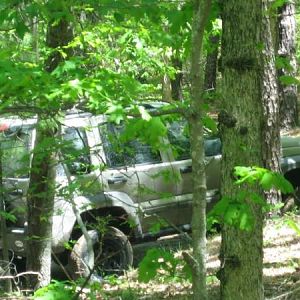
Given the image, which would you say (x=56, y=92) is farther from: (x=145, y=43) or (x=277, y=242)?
(x=277, y=242)

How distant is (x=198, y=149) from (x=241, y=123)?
0.28m

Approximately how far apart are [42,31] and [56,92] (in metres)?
6.09

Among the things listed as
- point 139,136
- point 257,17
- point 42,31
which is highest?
point 42,31

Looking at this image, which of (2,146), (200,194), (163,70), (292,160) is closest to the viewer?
(200,194)

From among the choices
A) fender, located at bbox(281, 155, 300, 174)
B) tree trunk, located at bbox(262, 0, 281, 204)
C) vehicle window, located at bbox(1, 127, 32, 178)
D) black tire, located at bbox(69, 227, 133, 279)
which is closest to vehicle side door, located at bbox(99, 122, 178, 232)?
black tire, located at bbox(69, 227, 133, 279)

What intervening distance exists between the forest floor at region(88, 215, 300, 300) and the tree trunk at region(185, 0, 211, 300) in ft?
5.47

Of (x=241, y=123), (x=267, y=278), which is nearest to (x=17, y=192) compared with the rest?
(x=267, y=278)

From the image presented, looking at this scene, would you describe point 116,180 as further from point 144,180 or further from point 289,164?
point 289,164

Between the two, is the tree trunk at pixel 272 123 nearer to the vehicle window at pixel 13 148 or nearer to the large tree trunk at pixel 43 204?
the large tree trunk at pixel 43 204

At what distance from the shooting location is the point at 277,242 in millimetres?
7695

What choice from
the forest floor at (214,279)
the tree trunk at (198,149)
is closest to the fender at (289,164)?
the forest floor at (214,279)

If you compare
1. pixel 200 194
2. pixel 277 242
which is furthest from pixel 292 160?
pixel 200 194

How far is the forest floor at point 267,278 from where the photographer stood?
5.58 meters

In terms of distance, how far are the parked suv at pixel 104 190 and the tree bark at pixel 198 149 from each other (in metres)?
2.60
